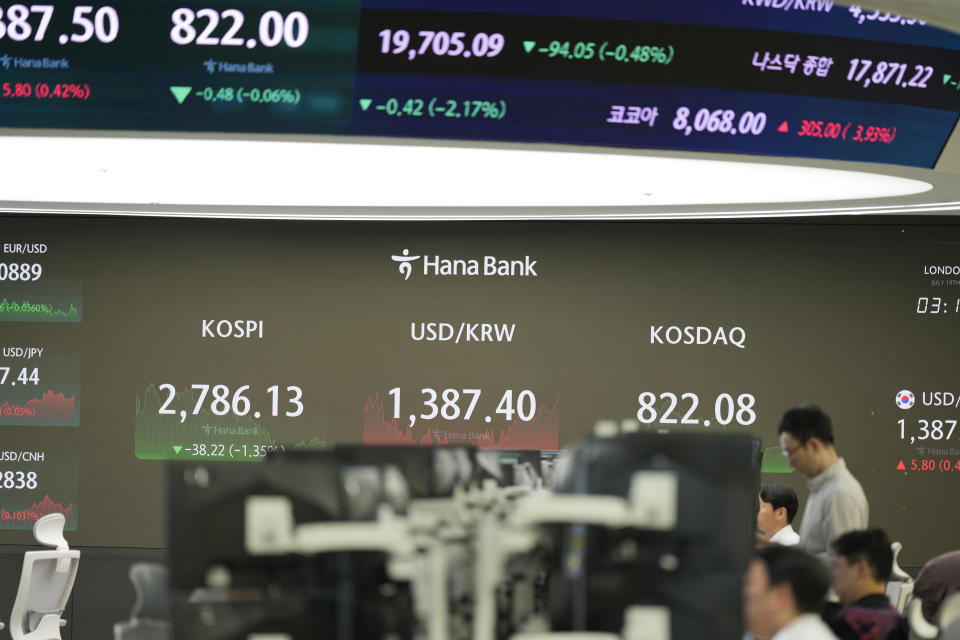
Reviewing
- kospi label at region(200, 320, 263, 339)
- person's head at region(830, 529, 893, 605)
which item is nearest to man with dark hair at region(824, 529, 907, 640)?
person's head at region(830, 529, 893, 605)

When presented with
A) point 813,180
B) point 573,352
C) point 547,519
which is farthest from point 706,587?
point 573,352

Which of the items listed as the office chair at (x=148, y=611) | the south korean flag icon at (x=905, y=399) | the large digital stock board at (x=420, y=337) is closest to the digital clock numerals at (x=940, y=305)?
the large digital stock board at (x=420, y=337)

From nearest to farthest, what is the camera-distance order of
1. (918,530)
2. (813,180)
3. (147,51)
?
(147,51), (813,180), (918,530)

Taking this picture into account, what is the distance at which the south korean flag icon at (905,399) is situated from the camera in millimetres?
5566

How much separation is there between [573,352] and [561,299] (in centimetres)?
29

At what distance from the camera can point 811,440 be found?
3.64 m

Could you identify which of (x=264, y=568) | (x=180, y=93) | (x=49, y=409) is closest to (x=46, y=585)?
(x=49, y=409)

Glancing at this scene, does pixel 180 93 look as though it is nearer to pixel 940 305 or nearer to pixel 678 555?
pixel 678 555

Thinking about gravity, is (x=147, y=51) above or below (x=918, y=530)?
above

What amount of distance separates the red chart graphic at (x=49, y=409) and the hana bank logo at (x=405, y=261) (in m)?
1.86

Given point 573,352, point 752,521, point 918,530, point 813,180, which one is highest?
point 813,180

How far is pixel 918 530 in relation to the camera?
552cm

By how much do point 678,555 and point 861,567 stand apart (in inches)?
41.4

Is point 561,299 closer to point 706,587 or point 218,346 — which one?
point 218,346
